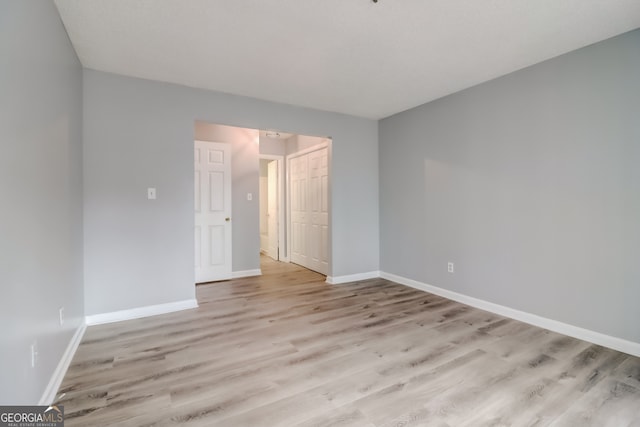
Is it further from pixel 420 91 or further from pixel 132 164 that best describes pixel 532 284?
pixel 132 164

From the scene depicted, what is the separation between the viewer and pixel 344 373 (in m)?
1.98

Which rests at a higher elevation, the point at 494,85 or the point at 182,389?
the point at 494,85

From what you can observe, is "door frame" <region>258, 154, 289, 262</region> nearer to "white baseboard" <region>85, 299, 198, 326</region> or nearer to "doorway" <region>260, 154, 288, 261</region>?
"doorway" <region>260, 154, 288, 261</region>

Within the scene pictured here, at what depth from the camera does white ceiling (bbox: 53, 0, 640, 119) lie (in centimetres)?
197

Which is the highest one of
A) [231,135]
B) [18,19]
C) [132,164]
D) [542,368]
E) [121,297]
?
[231,135]

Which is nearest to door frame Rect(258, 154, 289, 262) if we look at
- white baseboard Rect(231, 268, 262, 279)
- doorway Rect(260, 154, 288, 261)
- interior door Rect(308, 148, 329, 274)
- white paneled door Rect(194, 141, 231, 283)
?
doorway Rect(260, 154, 288, 261)

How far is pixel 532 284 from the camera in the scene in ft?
9.21

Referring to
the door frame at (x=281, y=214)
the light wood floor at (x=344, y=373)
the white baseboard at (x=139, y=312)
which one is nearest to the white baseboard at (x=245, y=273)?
the door frame at (x=281, y=214)

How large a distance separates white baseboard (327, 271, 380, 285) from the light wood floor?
114cm

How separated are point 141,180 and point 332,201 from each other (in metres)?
2.40

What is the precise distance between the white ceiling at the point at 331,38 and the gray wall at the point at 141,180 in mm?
239

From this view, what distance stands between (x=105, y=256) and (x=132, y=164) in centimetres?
96

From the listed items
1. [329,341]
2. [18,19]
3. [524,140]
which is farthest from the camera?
[524,140]

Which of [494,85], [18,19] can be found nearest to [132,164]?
[18,19]
